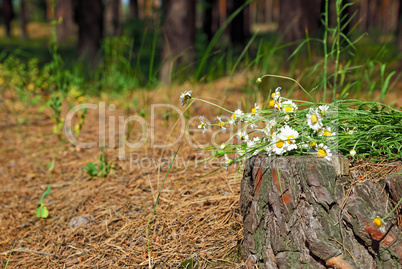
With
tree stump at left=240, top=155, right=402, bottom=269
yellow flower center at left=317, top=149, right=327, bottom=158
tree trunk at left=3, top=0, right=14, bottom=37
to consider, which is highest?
tree trunk at left=3, top=0, right=14, bottom=37

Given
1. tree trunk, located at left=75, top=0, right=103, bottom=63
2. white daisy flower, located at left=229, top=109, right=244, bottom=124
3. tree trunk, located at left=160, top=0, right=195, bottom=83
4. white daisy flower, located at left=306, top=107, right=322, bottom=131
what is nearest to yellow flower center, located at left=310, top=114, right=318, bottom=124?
white daisy flower, located at left=306, top=107, right=322, bottom=131

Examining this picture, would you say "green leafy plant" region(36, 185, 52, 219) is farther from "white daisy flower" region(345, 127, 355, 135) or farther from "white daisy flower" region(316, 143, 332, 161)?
"white daisy flower" region(345, 127, 355, 135)

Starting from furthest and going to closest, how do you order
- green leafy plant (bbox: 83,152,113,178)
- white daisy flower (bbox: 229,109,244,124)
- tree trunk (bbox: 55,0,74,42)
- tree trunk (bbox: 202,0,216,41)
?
tree trunk (bbox: 55,0,74,42), tree trunk (bbox: 202,0,216,41), green leafy plant (bbox: 83,152,113,178), white daisy flower (bbox: 229,109,244,124)

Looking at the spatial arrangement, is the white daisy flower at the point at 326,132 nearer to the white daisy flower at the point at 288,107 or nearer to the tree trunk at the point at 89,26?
the white daisy flower at the point at 288,107

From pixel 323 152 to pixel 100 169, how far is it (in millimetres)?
1550

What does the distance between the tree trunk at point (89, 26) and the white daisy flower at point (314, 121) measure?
5257 millimetres

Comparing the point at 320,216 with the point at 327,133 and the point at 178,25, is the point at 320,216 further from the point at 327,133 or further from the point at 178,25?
the point at 178,25

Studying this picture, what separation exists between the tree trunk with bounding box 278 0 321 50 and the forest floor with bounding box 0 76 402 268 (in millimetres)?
2720

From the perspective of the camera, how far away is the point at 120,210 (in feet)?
6.48

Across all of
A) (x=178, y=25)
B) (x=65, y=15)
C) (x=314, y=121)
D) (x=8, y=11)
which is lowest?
(x=314, y=121)

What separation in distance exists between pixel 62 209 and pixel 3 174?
2.93ft

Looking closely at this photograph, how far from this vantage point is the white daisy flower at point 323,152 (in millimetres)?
1291

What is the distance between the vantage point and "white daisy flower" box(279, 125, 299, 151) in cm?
131

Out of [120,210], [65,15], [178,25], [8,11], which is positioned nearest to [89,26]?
[178,25]
